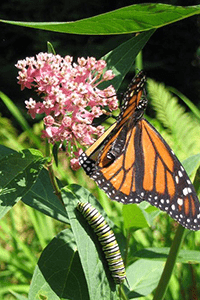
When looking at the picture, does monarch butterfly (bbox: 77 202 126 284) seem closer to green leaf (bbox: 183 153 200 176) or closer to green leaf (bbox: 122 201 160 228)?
green leaf (bbox: 122 201 160 228)

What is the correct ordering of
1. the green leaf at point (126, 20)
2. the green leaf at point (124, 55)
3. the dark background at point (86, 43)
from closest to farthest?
the green leaf at point (126, 20)
the green leaf at point (124, 55)
the dark background at point (86, 43)

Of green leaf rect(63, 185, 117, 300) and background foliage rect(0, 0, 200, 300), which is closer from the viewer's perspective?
green leaf rect(63, 185, 117, 300)

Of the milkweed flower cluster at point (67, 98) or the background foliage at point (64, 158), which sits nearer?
the milkweed flower cluster at point (67, 98)

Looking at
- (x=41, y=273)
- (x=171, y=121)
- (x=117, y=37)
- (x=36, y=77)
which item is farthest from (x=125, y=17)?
(x=117, y=37)

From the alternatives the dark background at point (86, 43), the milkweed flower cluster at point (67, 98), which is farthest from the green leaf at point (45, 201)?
the dark background at point (86, 43)

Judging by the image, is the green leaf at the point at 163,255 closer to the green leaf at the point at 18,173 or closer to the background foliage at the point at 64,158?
the background foliage at the point at 64,158

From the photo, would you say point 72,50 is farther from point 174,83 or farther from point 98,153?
point 98,153

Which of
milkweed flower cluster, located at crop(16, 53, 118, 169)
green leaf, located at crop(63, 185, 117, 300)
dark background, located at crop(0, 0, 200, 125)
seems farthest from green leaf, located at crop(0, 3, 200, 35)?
dark background, located at crop(0, 0, 200, 125)
